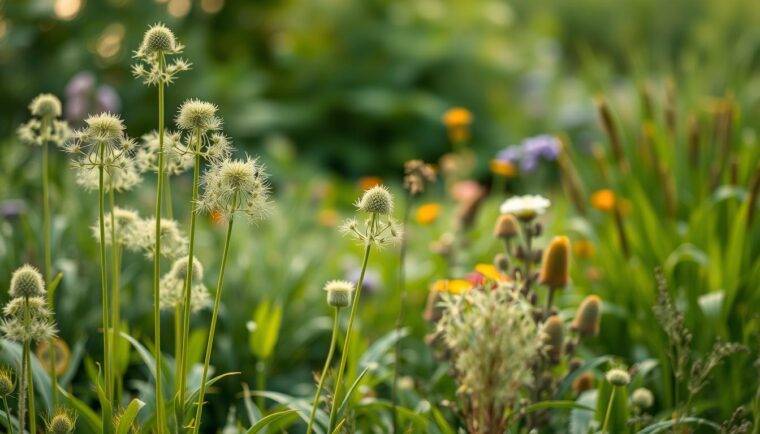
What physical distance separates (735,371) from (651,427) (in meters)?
0.66

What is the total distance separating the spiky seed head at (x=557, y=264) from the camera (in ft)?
5.72

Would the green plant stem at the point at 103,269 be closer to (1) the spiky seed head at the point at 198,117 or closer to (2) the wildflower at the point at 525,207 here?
(1) the spiky seed head at the point at 198,117

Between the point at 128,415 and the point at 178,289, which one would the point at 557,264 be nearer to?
the point at 178,289

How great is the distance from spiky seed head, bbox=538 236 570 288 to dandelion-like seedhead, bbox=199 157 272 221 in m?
0.75

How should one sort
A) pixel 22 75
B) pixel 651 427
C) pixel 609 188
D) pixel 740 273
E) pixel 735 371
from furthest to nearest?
1. pixel 22 75
2. pixel 609 188
3. pixel 740 273
4. pixel 735 371
5. pixel 651 427

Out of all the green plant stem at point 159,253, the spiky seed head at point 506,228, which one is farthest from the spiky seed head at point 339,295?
the spiky seed head at point 506,228

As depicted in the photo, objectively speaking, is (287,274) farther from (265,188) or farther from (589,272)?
(265,188)

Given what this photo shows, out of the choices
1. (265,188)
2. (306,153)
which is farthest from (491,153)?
(265,188)

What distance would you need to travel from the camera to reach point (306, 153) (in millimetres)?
5547

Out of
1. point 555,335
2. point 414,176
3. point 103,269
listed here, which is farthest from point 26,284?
point 555,335

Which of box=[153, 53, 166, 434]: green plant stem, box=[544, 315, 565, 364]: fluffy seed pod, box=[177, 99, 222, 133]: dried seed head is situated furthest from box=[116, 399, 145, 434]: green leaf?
box=[544, 315, 565, 364]: fluffy seed pod

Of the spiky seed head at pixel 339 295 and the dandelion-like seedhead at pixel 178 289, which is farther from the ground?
the dandelion-like seedhead at pixel 178 289

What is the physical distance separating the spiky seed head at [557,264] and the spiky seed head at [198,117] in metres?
0.83

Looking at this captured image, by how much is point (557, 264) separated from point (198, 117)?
2.89 feet
